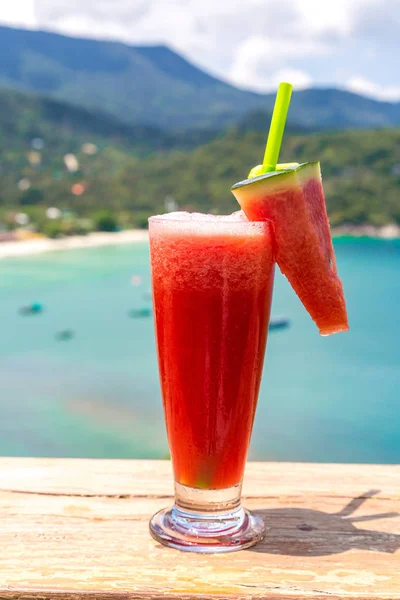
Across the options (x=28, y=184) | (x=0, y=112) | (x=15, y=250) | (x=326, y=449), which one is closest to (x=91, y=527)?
(x=326, y=449)

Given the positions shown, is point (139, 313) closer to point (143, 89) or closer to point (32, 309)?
point (32, 309)

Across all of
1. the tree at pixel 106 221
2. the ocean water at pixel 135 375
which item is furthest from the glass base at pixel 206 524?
the tree at pixel 106 221

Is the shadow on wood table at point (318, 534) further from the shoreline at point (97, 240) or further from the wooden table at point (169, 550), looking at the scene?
the shoreline at point (97, 240)

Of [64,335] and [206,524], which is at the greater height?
[206,524]

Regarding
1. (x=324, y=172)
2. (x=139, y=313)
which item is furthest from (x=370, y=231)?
(x=139, y=313)

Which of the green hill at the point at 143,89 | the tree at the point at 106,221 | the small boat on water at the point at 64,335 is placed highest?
the green hill at the point at 143,89
